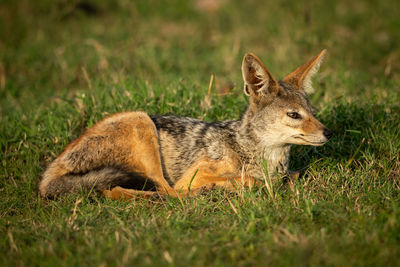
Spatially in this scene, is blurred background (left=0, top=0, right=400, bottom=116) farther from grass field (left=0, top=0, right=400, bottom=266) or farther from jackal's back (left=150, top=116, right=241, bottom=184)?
jackal's back (left=150, top=116, right=241, bottom=184)

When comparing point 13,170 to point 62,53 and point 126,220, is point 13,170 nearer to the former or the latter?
point 126,220

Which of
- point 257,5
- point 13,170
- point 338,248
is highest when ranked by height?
point 257,5

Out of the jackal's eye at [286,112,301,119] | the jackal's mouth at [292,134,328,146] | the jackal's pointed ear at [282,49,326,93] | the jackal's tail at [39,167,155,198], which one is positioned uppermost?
the jackal's pointed ear at [282,49,326,93]

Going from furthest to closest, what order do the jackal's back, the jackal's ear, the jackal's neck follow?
1. the jackal's back
2. the jackal's neck
3. the jackal's ear

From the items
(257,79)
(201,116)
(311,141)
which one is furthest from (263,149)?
(201,116)

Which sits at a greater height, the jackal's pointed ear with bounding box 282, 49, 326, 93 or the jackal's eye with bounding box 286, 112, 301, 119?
the jackal's pointed ear with bounding box 282, 49, 326, 93

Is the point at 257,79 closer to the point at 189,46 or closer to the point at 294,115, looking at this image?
the point at 294,115

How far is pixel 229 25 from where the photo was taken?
10.9 metres

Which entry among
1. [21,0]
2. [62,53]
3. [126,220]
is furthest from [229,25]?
[126,220]

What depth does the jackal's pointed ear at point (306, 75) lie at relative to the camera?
4418 millimetres

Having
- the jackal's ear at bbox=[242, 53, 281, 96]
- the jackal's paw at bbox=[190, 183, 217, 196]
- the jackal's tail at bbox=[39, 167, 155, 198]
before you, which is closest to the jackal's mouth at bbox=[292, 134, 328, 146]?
the jackal's ear at bbox=[242, 53, 281, 96]

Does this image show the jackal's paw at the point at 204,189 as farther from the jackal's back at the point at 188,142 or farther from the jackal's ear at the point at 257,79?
the jackal's ear at the point at 257,79

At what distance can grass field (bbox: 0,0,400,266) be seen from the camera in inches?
115

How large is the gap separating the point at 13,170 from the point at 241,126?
3.02m
